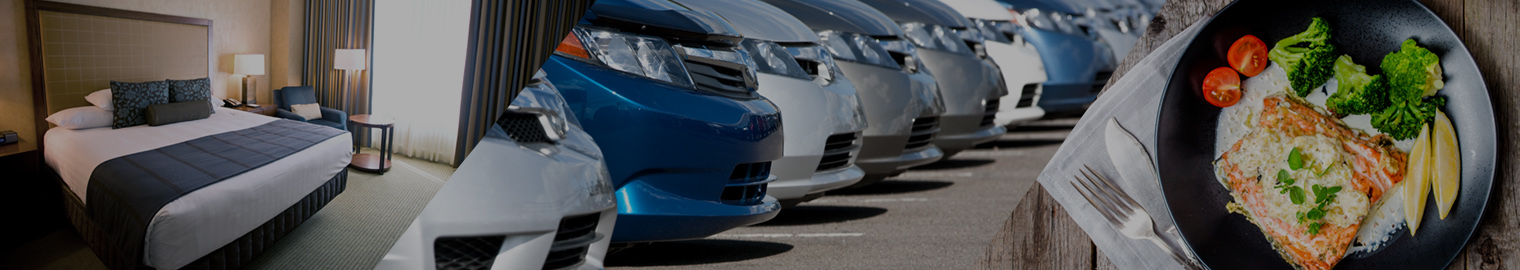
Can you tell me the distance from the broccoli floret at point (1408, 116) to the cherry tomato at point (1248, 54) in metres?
0.18

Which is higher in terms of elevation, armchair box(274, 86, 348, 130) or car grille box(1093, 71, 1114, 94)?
car grille box(1093, 71, 1114, 94)

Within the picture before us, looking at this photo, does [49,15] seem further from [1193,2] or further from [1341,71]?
[1341,71]

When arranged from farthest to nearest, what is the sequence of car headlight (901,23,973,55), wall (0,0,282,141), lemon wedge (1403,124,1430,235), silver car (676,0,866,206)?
lemon wedge (1403,124,1430,235), car headlight (901,23,973,55), silver car (676,0,866,206), wall (0,0,282,141)

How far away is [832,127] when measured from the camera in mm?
578

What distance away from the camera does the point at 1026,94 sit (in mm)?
743

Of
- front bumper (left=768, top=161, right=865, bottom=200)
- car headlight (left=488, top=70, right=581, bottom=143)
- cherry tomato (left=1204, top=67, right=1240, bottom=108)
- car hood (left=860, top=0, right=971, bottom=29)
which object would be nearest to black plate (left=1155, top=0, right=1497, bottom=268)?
cherry tomato (left=1204, top=67, right=1240, bottom=108)

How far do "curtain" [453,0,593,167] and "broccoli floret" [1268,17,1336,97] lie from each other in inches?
35.8

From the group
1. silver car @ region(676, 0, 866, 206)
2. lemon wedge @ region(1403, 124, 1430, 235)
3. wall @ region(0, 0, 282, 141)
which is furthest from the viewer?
lemon wedge @ region(1403, 124, 1430, 235)

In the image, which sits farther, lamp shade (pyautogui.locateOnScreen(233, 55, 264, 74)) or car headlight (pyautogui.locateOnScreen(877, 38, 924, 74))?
car headlight (pyautogui.locateOnScreen(877, 38, 924, 74))

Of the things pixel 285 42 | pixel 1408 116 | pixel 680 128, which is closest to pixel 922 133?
pixel 680 128

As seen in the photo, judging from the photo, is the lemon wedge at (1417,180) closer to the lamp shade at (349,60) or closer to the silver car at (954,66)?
the silver car at (954,66)

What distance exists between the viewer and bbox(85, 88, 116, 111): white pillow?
47 cm

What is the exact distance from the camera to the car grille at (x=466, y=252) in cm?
56

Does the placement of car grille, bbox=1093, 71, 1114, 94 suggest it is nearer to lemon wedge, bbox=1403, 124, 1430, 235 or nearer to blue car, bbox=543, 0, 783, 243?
blue car, bbox=543, 0, 783, 243
